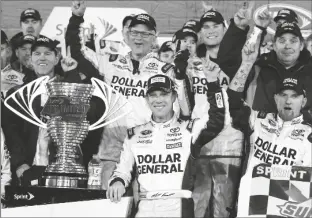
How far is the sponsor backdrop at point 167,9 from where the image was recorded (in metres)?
3.44

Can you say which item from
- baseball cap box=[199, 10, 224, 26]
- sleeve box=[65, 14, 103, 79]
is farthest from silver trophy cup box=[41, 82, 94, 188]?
baseball cap box=[199, 10, 224, 26]

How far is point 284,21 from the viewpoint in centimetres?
341

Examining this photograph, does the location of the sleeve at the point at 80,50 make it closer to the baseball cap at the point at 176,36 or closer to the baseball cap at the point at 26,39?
the baseball cap at the point at 26,39

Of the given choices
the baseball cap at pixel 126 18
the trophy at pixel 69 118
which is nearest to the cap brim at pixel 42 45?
the trophy at pixel 69 118

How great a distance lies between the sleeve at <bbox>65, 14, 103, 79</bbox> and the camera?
3479 mm

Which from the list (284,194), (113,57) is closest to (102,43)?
(113,57)

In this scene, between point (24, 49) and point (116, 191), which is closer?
point (116, 191)

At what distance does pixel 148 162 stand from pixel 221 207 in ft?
1.77

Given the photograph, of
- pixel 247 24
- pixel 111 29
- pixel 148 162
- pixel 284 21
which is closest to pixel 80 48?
pixel 111 29

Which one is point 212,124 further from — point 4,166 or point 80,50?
point 4,166

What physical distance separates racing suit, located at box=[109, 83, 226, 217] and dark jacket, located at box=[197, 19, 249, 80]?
0.19 m

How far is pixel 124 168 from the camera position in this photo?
3.36m

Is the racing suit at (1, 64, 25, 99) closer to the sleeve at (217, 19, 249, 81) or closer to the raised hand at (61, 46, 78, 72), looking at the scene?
the raised hand at (61, 46, 78, 72)

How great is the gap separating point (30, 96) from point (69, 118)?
30cm
